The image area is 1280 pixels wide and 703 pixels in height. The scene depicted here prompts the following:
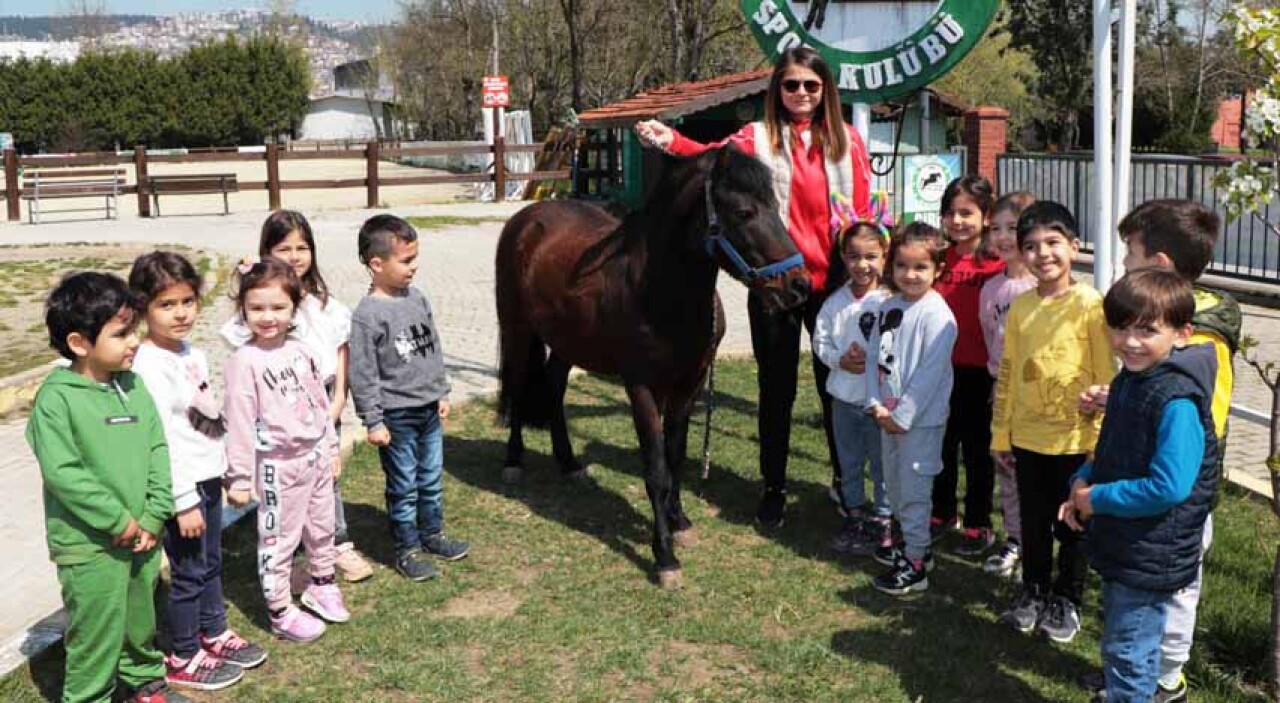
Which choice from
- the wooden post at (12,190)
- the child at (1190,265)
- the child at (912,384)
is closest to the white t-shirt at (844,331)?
the child at (912,384)

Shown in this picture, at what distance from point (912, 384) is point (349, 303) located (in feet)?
28.5

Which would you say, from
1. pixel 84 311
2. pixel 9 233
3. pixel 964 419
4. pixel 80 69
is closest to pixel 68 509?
pixel 84 311

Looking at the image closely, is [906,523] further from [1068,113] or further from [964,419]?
[1068,113]

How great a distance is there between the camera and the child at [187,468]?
3.52m

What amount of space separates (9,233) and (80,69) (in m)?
44.7

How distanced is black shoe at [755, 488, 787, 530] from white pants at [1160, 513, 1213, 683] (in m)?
2.17

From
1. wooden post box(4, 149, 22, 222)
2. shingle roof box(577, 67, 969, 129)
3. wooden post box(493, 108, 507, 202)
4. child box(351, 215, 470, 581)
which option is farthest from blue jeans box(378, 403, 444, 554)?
wooden post box(493, 108, 507, 202)

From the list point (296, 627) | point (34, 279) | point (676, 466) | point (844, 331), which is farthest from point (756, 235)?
point (34, 279)

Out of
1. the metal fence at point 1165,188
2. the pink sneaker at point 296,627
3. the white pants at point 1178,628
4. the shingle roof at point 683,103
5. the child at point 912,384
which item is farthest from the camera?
the shingle roof at point 683,103

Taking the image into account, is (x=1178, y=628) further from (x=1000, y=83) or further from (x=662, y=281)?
(x=1000, y=83)

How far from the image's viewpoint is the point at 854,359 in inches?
177

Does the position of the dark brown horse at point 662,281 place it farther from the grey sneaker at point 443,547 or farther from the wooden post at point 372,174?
the wooden post at point 372,174

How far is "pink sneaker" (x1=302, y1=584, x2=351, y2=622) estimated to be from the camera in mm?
4172

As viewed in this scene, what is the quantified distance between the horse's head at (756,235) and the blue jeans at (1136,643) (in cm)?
170
